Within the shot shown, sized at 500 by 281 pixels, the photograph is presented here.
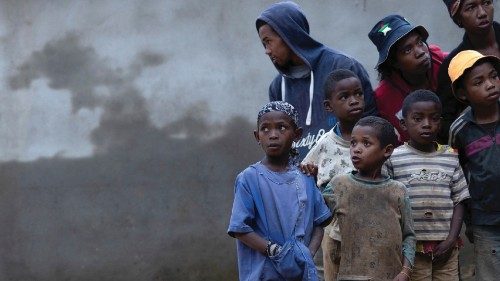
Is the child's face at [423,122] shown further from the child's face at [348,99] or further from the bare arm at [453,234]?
the bare arm at [453,234]

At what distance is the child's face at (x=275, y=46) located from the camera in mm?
4855

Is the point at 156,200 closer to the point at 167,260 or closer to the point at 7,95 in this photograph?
the point at 167,260

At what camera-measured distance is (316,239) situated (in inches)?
165

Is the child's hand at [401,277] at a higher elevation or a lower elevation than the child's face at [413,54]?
lower

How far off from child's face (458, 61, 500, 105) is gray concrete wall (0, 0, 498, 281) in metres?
2.88

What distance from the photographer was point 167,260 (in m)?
7.48

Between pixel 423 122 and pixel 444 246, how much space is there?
569 millimetres

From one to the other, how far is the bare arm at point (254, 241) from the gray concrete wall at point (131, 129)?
11.1ft

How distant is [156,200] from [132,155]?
39cm

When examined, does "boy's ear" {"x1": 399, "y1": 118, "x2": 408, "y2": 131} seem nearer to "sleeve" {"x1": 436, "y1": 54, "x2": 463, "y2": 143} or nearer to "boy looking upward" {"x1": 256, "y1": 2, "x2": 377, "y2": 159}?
"boy looking upward" {"x1": 256, "y1": 2, "x2": 377, "y2": 159}

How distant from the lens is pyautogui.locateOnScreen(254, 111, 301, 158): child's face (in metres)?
4.16

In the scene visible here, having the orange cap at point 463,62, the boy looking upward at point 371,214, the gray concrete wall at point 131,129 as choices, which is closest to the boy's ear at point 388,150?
the boy looking upward at point 371,214

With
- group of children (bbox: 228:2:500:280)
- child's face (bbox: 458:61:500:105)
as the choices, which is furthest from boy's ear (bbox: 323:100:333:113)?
child's face (bbox: 458:61:500:105)

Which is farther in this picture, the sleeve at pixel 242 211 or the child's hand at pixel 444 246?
the child's hand at pixel 444 246
